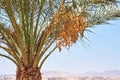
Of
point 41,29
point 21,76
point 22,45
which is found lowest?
point 21,76

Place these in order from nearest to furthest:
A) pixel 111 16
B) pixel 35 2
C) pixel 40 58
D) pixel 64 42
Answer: pixel 64 42
pixel 35 2
pixel 40 58
pixel 111 16

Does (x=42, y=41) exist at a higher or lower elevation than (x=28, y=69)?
higher

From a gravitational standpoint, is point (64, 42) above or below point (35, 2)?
below

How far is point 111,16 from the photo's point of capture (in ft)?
36.0

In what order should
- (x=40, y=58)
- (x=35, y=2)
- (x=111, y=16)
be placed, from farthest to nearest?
(x=111, y=16) → (x=40, y=58) → (x=35, y=2)

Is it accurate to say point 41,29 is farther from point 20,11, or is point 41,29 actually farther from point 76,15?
point 76,15

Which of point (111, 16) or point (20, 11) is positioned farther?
point (111, 16)

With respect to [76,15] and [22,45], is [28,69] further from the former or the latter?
[76,15]

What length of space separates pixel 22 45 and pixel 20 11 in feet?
2.92

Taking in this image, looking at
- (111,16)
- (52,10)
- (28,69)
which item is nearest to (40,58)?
(28,69)

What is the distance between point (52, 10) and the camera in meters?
9.26

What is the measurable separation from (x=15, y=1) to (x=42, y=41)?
133cm

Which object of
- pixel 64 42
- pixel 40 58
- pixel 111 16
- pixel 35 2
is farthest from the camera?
pixel 111 16

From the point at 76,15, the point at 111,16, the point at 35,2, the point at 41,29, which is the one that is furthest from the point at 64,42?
the point at 111,16
